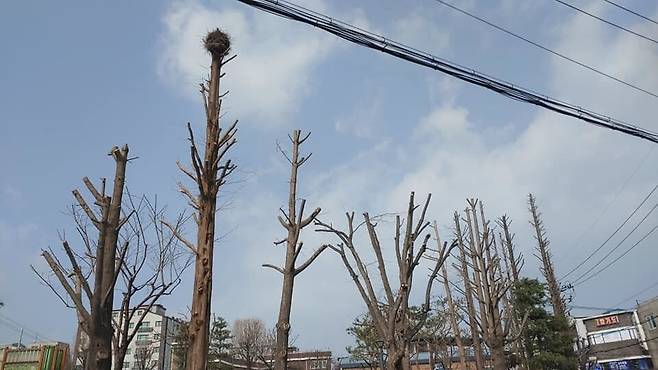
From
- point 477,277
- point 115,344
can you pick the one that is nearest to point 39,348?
point 115,344

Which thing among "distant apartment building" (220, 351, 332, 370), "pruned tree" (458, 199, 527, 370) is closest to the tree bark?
"pruned tree" (458, 199, 527, 370)

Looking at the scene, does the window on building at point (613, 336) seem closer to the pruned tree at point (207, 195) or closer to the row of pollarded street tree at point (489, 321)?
the row of pollarded street tree at point (489, 321)

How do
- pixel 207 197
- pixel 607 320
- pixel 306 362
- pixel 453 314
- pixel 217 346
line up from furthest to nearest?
pixel 306 362
pixel 607 320
pixel 217 346
pixel 453 314
pixel 207 197

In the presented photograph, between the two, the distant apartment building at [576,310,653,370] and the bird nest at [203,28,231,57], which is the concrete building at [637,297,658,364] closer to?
the distant apartment building at [576,310,653,370]

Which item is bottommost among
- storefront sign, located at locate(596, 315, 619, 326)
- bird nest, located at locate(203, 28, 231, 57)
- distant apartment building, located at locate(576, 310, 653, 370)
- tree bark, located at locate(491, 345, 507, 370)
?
A: tree bark, located at locate(491, 345, 507, 370)

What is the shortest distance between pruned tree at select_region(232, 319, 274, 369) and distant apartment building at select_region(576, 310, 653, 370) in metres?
23.9

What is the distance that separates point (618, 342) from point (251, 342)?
99.0ft

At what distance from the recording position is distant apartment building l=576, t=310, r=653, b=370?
1512 inches

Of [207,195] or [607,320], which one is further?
[607,320]

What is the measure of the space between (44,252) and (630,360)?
146 feet

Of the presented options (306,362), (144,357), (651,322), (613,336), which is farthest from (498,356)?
(306,362)

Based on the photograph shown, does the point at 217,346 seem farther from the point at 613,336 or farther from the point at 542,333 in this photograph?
the point at 613,336

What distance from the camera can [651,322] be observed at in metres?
36.2

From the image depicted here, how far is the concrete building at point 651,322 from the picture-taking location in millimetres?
35656
